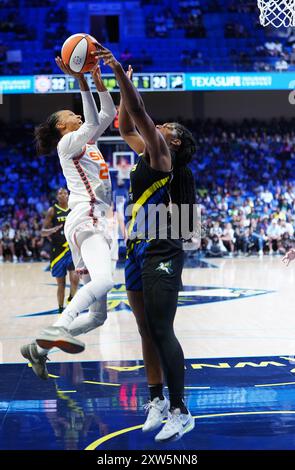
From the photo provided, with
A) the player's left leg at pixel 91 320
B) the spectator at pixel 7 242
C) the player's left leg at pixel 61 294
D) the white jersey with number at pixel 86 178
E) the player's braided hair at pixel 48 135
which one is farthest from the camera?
the spectator at pixel 7 242

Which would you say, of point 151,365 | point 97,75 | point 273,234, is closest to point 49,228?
point 97,75

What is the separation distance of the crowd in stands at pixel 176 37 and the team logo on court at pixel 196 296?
11.1 m

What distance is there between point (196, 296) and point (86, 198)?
21.4 ft

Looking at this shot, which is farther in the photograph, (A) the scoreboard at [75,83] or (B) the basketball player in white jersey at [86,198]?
(A) the scoreboard at [75,83]

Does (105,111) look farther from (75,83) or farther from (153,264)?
(75,83)

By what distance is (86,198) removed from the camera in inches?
186

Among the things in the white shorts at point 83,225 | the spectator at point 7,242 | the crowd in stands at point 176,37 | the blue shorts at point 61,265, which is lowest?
the spectator at point 7,242

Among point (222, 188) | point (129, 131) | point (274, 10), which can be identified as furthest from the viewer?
point (222, 188)

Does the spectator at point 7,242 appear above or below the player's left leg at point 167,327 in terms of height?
below

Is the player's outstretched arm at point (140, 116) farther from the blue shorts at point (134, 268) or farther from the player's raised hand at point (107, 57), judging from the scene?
the blue shorts at point (134, 268)

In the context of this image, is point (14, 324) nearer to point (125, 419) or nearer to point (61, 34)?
point (125, 419)

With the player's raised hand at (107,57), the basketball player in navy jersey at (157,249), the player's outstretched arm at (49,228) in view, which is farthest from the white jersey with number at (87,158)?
the player's outstretched arm at (49,228)

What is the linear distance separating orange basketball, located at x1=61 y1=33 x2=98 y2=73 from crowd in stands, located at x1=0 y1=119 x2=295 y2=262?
1410 cm

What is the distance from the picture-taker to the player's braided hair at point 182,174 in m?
4.29
